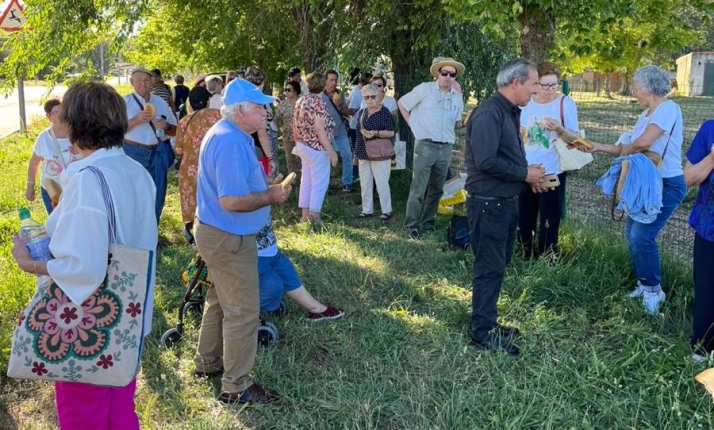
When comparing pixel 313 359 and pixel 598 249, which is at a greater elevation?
pixel 598 249

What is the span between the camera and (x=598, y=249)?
17.3 ft

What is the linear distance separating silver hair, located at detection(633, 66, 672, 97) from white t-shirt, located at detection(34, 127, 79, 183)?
4.31m

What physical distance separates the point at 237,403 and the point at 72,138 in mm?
1758

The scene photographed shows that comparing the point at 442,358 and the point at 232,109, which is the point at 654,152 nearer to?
the point at 442,358

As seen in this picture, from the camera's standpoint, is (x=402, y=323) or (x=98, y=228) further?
(x=402, y=323)

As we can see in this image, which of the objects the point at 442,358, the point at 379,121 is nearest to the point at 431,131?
the point at 379,121

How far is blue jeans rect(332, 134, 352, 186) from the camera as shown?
370 inches

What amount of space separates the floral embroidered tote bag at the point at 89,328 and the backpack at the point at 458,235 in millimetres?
4017

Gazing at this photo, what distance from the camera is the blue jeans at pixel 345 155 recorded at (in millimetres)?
9398

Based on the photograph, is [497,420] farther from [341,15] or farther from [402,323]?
[341,15]

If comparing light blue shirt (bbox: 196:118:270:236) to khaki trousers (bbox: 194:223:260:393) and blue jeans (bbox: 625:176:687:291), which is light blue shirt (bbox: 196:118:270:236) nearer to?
khaki trousers (bbox: 194:223:260:393)

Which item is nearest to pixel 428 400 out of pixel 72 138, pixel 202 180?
pixel 202 180

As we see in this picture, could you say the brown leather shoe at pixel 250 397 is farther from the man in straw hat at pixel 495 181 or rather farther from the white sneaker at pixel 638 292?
the white sneaker at pixel 638 292

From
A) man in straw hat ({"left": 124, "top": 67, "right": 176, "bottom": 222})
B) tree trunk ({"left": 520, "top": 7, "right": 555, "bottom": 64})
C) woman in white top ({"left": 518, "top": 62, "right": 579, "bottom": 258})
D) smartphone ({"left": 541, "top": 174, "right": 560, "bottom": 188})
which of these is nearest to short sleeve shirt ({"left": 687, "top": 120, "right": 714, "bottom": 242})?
smartphone ({"left": 541, "top": 174, "right": 560, "bottom": 188})
